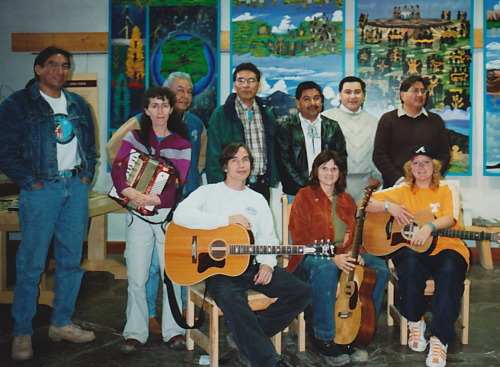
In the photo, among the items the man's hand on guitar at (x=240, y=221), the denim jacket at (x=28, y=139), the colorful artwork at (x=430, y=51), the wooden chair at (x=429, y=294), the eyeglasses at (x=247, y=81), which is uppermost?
the colorful artwork at (x=430, y=51)

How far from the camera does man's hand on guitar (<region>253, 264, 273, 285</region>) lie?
2.70m

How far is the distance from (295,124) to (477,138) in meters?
2.69

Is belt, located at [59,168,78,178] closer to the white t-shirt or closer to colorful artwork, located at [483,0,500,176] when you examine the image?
the white t-shirt

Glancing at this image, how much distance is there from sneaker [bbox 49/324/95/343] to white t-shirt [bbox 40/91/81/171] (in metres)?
0.98

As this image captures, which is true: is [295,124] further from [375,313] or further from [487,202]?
[487,202]

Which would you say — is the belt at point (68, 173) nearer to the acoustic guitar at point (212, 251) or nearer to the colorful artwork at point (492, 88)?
the acoustic guitar at point (212, 251)

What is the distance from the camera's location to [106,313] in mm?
3744

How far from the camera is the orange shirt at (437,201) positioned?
3.07 meters

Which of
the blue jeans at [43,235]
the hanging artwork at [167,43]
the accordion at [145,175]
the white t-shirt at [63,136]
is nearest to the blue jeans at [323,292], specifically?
the accordion at [145,175]

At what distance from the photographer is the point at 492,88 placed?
5270 mm

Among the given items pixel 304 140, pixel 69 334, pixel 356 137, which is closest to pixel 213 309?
pixel 69 334

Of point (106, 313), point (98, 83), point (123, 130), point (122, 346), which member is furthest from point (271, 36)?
point (122, 346)

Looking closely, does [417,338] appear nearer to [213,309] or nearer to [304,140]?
[213,309]

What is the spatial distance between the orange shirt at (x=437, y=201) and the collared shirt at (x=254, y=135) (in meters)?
0.79
